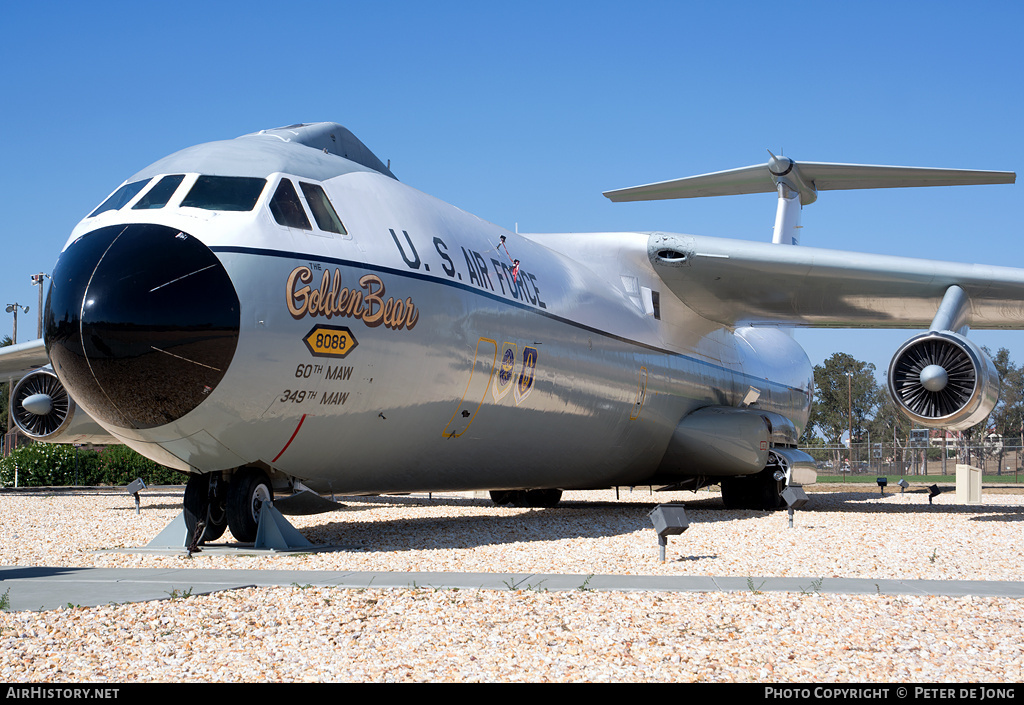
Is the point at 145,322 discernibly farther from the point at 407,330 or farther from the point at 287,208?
the point at 407,330

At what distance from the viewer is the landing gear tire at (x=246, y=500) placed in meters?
8.52

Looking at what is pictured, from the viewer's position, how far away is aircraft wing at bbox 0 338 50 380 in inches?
702

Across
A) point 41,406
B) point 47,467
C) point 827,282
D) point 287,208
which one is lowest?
point 47,467

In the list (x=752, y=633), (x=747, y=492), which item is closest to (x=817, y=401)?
(x=747, y=492)

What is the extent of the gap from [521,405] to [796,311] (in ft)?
24.2

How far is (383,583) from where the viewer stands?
6.32 metres

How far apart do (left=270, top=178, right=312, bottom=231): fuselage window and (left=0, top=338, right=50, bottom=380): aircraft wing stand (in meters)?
10.8

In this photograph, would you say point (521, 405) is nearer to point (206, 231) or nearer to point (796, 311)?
point (206, 231)

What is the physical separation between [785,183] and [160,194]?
15.4 metres

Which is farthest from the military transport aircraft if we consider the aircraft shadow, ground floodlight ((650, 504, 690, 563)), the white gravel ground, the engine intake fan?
ground floodlight ((650, 504, 690, 563))

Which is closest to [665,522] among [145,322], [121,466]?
[145,322]

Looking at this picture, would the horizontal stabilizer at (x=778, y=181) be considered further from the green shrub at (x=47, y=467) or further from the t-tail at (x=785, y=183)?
the green shrub at (x=47, y=467)

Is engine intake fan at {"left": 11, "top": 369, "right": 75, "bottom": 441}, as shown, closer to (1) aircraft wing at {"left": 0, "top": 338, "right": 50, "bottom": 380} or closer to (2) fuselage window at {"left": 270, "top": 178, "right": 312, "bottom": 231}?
(1) aircraft wing at {"left": 0, "top": 338, "right": 50, "bottom": 380}

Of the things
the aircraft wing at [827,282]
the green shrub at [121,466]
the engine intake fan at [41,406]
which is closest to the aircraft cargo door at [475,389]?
the aircraft wing at [827,282]
